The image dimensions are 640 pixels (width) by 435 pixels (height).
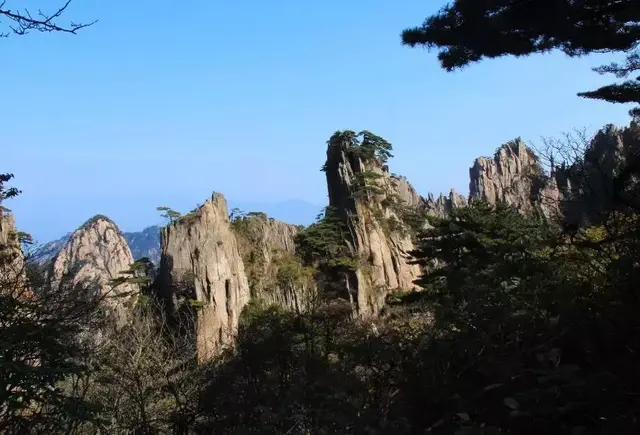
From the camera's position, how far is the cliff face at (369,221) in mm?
32125

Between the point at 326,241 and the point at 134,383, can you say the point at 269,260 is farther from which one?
the point at 134,383

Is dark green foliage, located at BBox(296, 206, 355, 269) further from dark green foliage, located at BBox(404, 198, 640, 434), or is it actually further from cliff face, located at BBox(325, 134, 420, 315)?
dark green foliage, located at BBox(404, 198, 640, 434)

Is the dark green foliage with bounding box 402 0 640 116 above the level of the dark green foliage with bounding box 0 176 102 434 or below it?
above

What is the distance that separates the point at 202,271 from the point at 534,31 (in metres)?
25.7

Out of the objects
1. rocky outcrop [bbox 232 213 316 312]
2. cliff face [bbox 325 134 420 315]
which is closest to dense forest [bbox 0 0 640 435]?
rocky outcrop [bbox 232 213 316 312]

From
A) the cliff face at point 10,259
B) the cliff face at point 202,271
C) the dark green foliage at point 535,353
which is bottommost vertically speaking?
the dark green foliage at point 535,353

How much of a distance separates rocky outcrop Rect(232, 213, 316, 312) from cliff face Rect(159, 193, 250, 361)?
2.23m

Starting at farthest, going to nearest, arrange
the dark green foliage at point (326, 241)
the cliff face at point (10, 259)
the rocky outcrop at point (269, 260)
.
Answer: the dark green foliage at point (326, 241)
the rocky outcrop at point (269, 260)
the cliff face at point (10, 259)

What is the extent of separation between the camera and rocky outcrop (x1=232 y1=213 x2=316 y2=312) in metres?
31.2

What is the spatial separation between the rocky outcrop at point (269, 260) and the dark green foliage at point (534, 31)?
2593cm

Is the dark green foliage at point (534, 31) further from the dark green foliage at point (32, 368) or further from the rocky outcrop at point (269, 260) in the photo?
the rocky outcrop at point (269, 260)

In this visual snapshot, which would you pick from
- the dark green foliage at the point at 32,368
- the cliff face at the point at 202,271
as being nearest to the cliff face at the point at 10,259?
the dark green foliage at the point at 32,368

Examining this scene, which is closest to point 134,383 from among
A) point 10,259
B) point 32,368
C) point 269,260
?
point 10,259

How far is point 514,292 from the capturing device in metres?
3.84
